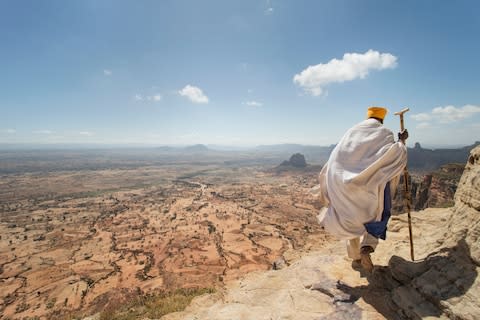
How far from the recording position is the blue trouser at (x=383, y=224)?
3660 millimetres

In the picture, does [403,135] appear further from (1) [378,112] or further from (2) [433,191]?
(2) [433,191]

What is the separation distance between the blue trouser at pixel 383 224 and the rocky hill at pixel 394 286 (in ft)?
2.73

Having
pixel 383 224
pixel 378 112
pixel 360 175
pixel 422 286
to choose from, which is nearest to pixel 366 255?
pixel 383 224

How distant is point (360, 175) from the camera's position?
3635 mm

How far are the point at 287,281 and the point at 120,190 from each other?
75163 mm

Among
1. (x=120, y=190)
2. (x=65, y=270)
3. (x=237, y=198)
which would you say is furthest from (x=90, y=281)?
(x=120, y=190)

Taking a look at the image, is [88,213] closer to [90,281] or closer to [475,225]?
[90,281]

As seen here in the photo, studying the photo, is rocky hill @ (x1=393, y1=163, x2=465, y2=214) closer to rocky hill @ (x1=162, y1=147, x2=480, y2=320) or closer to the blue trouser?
rocky hill @ (x1=162, y1=147, x2=480, y2=320)

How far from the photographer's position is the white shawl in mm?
3635

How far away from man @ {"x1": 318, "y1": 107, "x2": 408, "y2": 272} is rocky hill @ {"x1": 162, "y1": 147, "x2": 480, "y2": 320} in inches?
23.9

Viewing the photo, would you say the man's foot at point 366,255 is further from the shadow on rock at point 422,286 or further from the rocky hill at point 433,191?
the rocky hill at point 433,191

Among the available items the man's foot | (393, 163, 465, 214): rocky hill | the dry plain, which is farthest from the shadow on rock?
(393, 163, 465, 214): rocky hill

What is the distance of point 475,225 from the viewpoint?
11.5ft

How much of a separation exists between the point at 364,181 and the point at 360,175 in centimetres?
14
